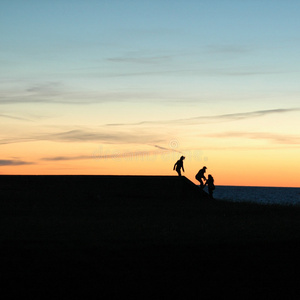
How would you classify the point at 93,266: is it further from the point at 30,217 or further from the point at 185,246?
the point at 30,217

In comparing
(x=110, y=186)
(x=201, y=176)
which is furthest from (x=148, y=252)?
(x=201, y=176)

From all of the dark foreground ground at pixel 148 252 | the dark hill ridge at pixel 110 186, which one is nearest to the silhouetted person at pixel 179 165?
the dark hill ridge at pixel 110 186

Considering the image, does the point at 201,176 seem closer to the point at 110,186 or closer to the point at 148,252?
the point at 110,186

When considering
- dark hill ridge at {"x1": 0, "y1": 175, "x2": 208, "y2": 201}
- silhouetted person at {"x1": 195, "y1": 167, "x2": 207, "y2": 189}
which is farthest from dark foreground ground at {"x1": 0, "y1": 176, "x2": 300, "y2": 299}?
silhouetted person at {"x1": 195, "y1": 167, "x2": 207, "y2": 189}

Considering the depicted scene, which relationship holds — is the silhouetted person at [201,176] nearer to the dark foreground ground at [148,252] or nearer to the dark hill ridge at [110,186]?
the dark hill ridge at [110,186]

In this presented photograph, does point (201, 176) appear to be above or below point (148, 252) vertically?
above

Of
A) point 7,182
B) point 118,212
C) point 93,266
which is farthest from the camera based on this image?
point 7,182

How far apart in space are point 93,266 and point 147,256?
149cm

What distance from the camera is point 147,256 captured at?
1155cm

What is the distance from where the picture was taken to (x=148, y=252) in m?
12.0

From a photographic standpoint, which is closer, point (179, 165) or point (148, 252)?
point (148, 252)

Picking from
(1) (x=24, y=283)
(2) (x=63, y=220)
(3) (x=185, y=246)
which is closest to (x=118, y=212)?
(2) (x=63, y=220)

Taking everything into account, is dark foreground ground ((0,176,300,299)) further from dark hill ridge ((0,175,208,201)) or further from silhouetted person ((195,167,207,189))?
silhouetted person ((195,167,207,189))

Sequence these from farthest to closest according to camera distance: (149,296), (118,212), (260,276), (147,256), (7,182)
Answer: (7,182)
(118,212)
(147,256)
(260,276)
(149,296)
